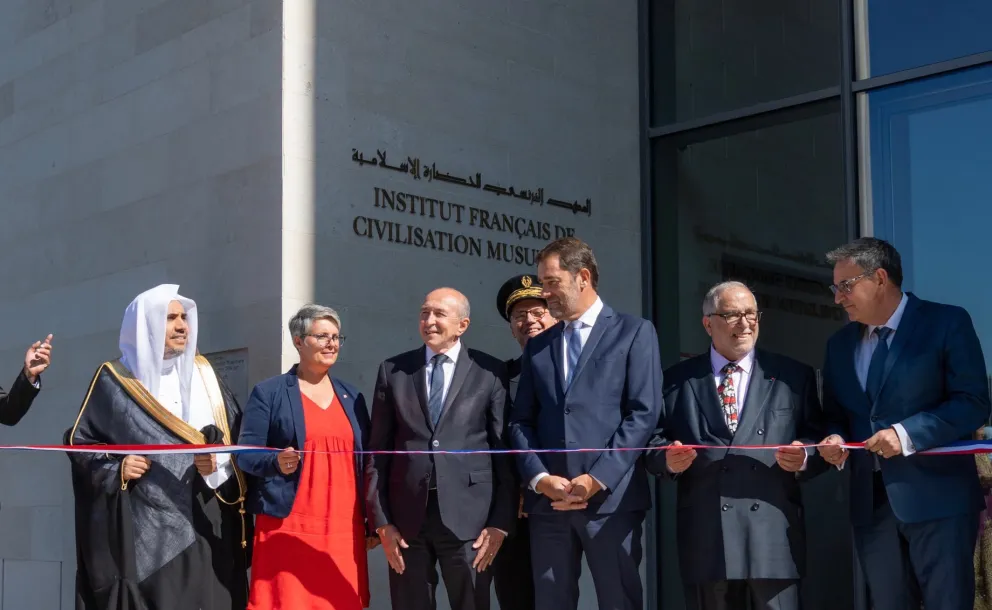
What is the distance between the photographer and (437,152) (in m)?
7.59

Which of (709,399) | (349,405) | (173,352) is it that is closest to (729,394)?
(709,399)

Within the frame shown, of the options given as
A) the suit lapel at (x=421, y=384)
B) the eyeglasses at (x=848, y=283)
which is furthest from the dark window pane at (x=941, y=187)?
the suit lapel at (x=421, y=384)

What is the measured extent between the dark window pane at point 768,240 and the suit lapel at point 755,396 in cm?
243

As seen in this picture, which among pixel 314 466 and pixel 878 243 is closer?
pixel 878 243

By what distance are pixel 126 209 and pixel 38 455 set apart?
1.77m

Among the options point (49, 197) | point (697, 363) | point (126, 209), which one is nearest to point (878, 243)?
point (697, 363)

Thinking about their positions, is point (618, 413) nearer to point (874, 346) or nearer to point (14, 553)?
point (874, 346)

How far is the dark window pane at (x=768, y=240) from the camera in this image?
24.0 feet

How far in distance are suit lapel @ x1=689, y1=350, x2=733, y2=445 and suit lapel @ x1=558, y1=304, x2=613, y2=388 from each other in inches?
16.2

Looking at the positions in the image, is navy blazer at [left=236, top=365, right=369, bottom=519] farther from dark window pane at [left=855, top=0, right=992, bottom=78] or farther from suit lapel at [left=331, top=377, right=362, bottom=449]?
dark window pane at [left=855, top=0, right=992, bottom=78]

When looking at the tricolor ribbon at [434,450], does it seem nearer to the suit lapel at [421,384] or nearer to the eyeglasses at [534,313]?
the suit lapel at [421,384]

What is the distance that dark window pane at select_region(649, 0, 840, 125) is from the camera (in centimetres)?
771

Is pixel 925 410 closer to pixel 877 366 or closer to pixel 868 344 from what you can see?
pixel 877 366

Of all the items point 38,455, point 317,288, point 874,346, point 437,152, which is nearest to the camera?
point 874,346
